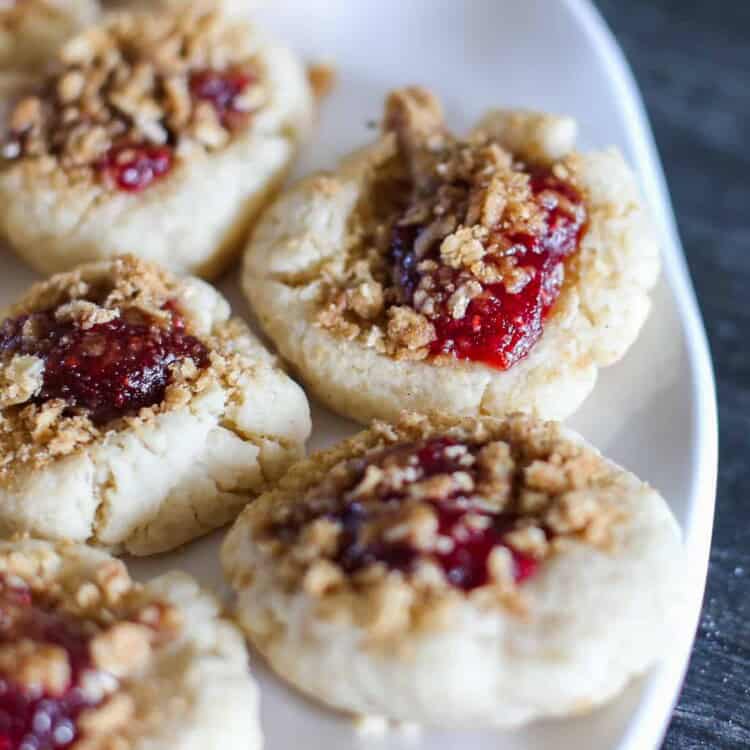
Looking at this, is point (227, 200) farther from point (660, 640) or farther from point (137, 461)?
point (660, 640)

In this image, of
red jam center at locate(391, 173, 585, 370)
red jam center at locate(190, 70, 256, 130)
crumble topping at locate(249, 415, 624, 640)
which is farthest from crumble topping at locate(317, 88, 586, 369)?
red jam center at locate(190, 70, 256, 130)

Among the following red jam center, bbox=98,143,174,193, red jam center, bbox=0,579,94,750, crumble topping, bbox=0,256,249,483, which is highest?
red jam center, bbox=98,143,174,193

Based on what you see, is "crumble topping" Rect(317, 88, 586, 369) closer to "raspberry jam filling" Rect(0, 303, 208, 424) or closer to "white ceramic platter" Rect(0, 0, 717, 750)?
"white ceramic platter" Rect(0, 0, 717, 750)

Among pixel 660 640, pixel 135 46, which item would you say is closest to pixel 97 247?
pixel 135 46

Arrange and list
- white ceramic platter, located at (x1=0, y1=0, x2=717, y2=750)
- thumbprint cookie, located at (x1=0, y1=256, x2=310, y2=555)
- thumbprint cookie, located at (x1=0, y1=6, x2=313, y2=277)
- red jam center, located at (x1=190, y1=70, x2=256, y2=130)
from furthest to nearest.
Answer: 1. red jam center, located at (x1=190, y1=70, x2=256, y2=130)
2. thumbprint cookie, located at (x1=0, y1=6, x2=313, y2=277)
3. thumbprint cookie, located at (x1=0, y1=256, x2=310, y2=555)
4. white ceramic platter, located at (x1=0, y1=0, x2=717, y2=750)

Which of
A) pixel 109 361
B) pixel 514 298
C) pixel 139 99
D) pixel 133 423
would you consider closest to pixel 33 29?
pixel 139 99

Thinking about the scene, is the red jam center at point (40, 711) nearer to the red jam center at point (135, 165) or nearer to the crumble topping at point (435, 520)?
the crumble topping at point (435, 520)

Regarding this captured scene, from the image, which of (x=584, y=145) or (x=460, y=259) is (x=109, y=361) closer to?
(x=460, y=259)
